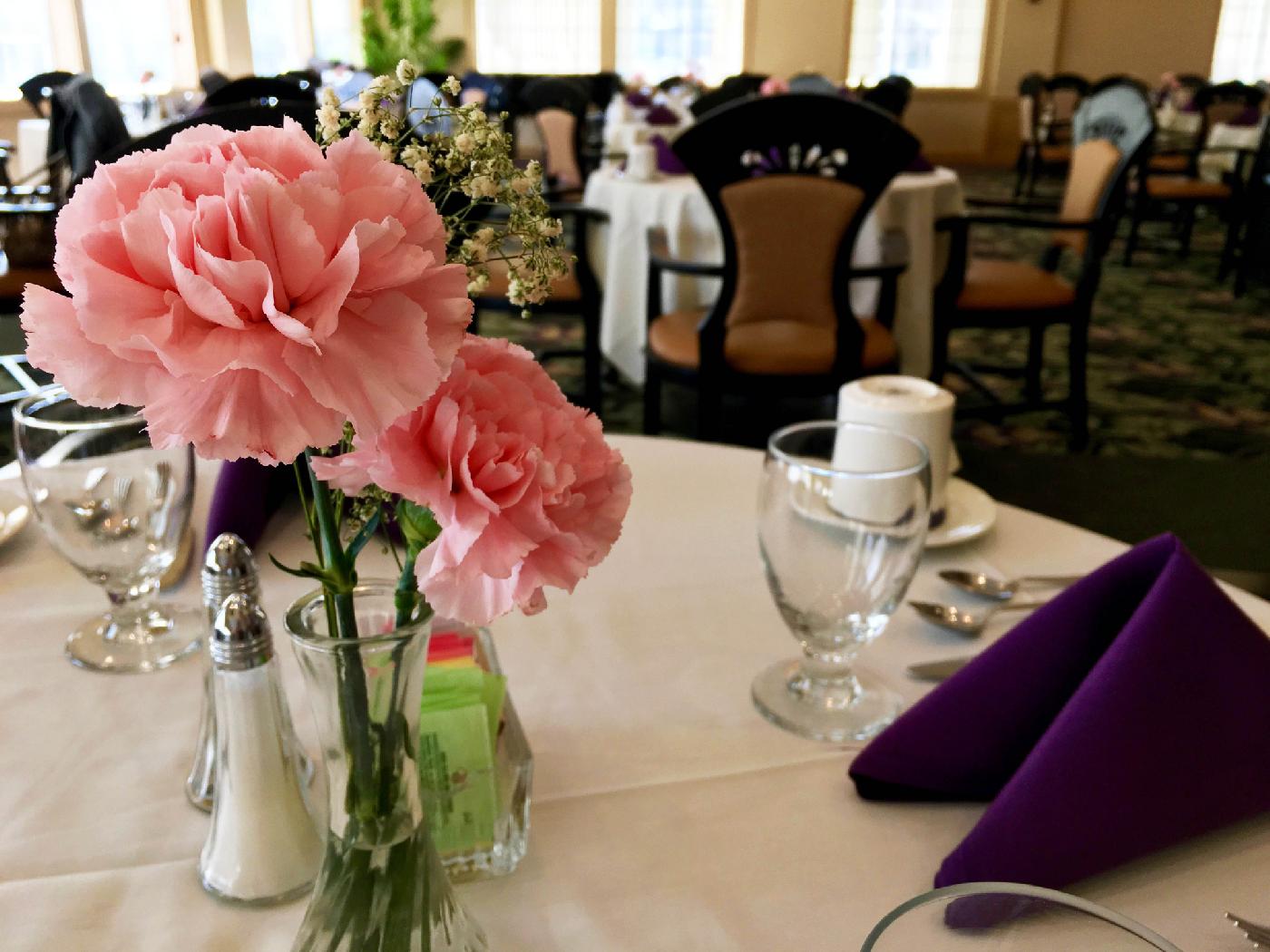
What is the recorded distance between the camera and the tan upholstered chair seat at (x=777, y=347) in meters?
2.49

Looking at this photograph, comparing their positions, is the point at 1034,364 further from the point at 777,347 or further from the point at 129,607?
the point at 129,607

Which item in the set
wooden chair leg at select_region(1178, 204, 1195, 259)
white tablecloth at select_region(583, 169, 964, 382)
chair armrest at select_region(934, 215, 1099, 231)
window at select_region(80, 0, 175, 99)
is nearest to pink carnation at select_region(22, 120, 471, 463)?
white tablecloth at select_region(583, 169, 964, 382)

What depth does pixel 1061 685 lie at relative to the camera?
63cm

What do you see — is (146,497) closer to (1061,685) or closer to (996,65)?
(1061,685)

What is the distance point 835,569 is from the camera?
0.71m

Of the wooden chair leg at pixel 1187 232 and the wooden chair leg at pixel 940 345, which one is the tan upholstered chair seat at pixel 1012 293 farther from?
the wooden chair leg at pixel 1187 232

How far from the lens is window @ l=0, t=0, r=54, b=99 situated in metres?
8.89

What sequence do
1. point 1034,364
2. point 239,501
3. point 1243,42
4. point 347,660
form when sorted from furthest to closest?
point 1243,42 < point 1034,364 < point 239,501 < point 347,660

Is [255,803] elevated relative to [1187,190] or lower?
elevated

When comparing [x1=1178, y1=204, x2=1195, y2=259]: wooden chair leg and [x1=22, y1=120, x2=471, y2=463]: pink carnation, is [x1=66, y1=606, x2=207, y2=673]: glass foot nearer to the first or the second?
[x1=22, y1=120, x2=471, y2=463]: pink carnation

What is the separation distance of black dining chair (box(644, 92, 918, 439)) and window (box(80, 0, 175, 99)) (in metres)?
8.17

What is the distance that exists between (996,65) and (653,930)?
12.0 meters

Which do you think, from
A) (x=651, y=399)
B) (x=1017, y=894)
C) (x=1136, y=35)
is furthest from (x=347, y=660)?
(x=1136, y=35)

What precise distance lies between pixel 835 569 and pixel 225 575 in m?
0.37
